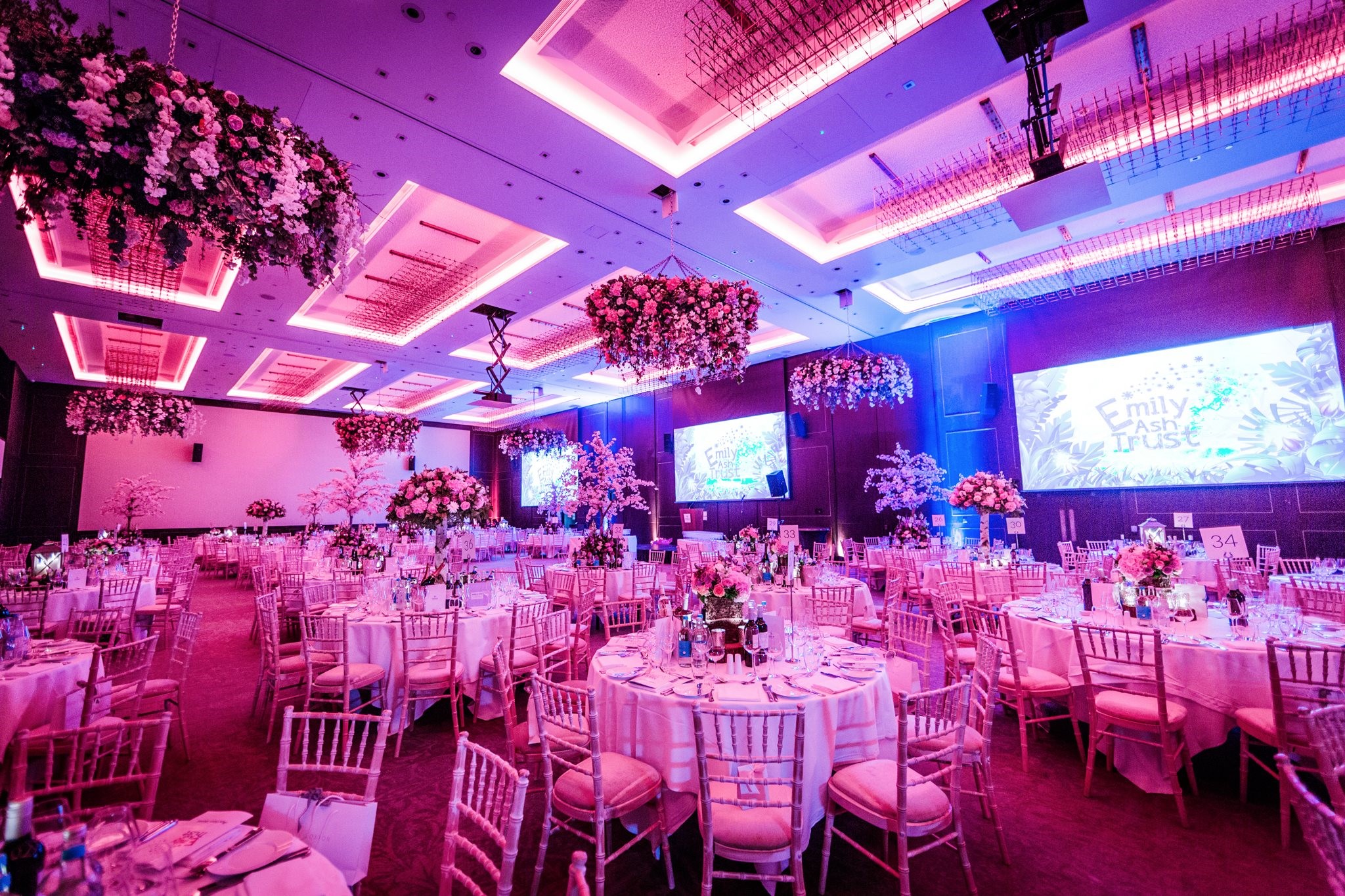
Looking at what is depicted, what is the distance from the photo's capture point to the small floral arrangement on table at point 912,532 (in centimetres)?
1020

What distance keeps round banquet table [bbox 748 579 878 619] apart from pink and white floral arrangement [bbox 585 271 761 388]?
8.04 feet

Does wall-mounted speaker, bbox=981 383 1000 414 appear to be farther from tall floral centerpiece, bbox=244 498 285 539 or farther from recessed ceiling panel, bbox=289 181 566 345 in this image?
tall floral centerpiece, bbox=244 498 285 539

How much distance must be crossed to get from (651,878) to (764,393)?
39.0 feet

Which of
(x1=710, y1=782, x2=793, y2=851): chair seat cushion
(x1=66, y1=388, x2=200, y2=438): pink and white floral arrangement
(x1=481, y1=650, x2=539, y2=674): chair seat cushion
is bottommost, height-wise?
(x1=710, y1=782, x2=793, y2=851): chair seat cushion

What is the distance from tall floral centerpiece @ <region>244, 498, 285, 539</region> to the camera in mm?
15766

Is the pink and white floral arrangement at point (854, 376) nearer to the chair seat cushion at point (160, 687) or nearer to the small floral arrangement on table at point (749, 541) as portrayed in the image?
the small floral arrangement on table at point (749, 541)

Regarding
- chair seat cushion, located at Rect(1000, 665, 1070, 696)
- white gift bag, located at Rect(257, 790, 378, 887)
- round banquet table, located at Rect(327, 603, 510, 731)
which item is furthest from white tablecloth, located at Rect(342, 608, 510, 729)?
chair seat cushion, located at Rect(1000, 665, 1070, 696)

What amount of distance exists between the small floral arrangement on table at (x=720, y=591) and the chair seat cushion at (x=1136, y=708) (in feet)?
7.84

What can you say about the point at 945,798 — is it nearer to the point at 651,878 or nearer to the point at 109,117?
the point at 651,878

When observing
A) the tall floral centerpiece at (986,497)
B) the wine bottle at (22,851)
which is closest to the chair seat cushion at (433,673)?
the wine bottle at (22,851)

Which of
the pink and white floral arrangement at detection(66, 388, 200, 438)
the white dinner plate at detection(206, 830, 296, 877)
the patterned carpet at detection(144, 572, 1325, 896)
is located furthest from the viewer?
the pink and white floral arrangement at detection(66, 388, 200, 438)

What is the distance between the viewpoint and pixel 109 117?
2.01m

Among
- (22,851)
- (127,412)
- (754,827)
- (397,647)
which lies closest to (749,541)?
(397,647)

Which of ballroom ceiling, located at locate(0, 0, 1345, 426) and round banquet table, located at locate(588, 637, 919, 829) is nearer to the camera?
round banquet table, located at locate(588, 637, 919, 829)
